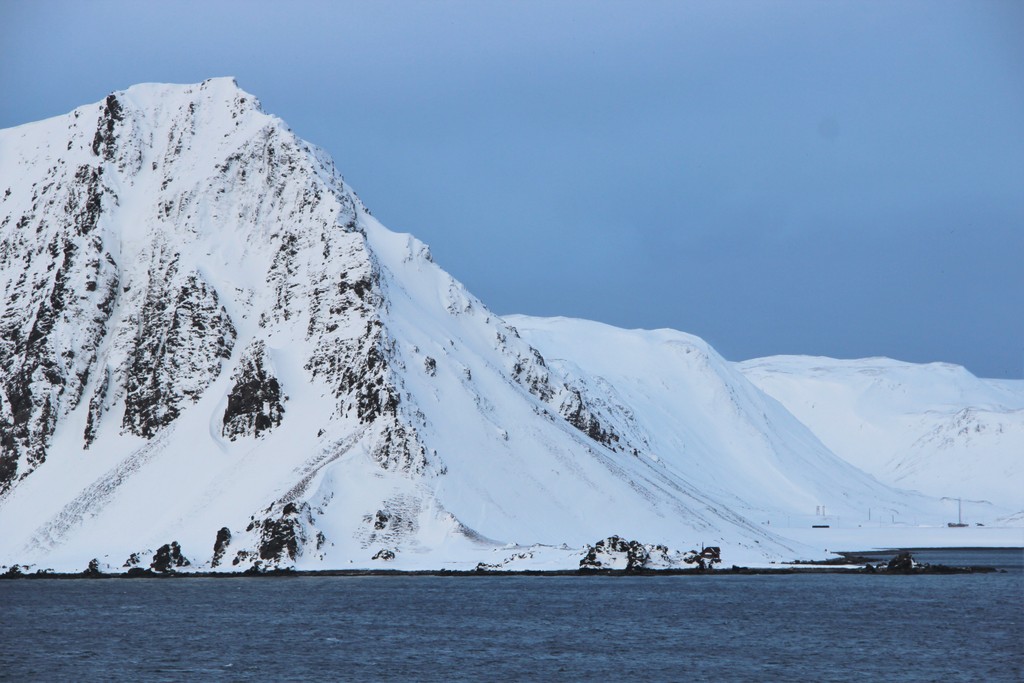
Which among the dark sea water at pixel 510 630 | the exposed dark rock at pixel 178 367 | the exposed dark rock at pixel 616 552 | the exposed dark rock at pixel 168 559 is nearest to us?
the dark sea water at pixel 510 630

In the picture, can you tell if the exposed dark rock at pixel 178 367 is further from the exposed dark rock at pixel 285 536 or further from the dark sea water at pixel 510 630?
the exposed dark rock at pixel 285 536

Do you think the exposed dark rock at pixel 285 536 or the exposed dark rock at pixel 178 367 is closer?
the exposed dark rock at pixel 285 536

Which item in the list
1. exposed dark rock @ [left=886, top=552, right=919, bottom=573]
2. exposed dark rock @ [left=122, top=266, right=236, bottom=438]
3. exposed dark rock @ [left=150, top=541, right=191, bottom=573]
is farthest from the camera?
exposed dark rock @ [left=122, top=266, right=236, bottom=438]

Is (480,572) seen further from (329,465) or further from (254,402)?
(254,402)

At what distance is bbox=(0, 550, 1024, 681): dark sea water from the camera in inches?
3494

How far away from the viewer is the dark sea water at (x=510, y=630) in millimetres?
88750

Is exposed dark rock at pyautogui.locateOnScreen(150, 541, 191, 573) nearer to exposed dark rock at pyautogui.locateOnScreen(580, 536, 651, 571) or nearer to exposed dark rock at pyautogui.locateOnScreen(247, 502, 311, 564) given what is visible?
exposed dark rock at pyautogui.locateOnScreen(247, 502, 311, 564)

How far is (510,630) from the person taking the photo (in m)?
109

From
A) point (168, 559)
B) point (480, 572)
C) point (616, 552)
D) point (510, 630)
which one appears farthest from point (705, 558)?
point (510, 630)

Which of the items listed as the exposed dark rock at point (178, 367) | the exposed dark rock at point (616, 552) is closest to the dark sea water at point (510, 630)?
the exposed dark rock at point (616, 552)

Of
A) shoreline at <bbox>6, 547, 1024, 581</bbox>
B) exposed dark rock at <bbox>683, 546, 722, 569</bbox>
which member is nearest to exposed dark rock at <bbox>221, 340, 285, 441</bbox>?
shoreline at <bbox>6, 547, 1024, 581</bbox>

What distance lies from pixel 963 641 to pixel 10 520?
129195 mm

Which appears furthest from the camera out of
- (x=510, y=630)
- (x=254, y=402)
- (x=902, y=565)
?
(x=254, y=402)

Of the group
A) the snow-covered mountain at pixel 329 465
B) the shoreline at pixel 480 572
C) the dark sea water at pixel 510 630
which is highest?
the snow-covered mountain at pixel 329 465
